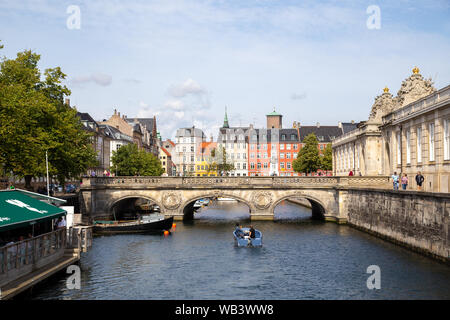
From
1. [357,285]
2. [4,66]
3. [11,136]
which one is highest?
[4,66]

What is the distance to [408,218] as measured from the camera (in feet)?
120

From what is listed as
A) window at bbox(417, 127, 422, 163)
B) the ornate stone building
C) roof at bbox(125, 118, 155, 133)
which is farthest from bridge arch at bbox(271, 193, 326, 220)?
roof at bbox(125, 118, 155, 133)

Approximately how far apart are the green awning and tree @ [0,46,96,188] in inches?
274

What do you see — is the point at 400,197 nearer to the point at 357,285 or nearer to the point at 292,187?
the point at 357,285

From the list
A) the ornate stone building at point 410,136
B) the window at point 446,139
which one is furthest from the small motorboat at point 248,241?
the window at point 446,139

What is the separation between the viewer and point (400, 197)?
38.5 m

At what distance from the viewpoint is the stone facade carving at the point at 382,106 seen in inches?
2398

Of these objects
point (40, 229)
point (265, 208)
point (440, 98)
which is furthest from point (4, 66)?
point (440, 98)

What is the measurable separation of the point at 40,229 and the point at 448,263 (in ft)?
77.3

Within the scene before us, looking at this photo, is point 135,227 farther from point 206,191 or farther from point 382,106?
point 382,106

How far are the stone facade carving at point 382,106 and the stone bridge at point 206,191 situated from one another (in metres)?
10.6

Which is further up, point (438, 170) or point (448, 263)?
point (438, 170)

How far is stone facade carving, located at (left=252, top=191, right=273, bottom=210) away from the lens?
60.2 metres

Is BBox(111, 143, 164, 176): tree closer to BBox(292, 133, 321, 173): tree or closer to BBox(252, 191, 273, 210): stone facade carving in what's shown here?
BBox(292, 133, 321, 173): tree
